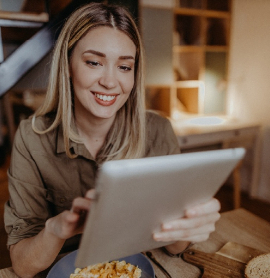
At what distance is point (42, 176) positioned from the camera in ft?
3.65

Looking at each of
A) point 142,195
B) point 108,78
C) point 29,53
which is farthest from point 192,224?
point 29,53

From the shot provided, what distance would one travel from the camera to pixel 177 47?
10.7 feet

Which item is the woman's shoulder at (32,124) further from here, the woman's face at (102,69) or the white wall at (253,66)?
the white wall at (253,66)

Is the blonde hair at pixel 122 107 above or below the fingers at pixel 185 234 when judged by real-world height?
above

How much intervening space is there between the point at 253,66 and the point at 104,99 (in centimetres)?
265

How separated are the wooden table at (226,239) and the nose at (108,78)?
0.60 metres

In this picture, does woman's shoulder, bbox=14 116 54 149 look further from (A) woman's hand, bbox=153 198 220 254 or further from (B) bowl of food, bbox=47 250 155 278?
(A) woman's hand, bbox=153 198 220 254

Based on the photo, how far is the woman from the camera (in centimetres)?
100

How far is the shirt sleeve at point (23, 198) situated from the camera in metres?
0.93

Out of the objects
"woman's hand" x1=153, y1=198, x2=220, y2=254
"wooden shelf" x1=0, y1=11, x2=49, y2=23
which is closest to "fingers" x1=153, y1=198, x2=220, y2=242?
"woman's hand" x1=153, y1=198, x2=220, y2=254

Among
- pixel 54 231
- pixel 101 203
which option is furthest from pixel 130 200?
pixel 54 231

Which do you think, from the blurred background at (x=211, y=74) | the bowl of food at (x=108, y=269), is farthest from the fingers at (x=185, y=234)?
the blurred background at (x=211, y=74)

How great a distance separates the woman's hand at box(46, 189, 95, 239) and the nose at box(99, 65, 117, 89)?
1.75 ft

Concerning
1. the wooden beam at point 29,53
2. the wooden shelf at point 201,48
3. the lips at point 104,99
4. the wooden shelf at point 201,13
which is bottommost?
the lips at point 104,99
